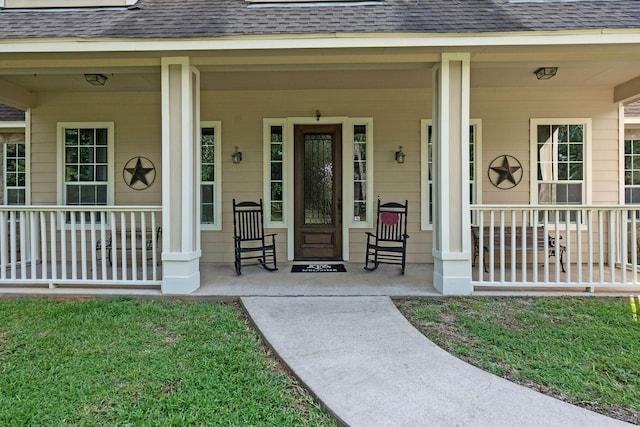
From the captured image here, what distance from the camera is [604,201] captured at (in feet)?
18.3

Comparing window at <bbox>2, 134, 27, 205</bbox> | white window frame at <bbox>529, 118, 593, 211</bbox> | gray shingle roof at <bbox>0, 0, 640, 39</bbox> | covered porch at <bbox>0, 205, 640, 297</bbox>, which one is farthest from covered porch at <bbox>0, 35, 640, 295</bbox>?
window at <bbox>2, 134, 27, 205</bbox>

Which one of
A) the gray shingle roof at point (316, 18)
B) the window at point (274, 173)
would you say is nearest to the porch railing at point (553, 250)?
the gray shingle roof at point (316, 18)

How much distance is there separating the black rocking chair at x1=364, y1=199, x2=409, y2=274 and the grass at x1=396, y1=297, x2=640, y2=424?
4.87 ft


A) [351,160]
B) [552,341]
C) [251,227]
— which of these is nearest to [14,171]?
[251,227]

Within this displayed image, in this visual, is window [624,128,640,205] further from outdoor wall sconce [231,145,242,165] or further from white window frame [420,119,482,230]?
outdoor wall sconce [231,145,242,165]

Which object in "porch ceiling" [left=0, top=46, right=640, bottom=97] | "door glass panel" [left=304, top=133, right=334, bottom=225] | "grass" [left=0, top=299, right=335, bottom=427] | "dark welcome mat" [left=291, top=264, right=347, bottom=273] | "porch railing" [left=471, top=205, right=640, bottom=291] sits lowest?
"grass" [left=0, top=299, right=335, bottom=427]

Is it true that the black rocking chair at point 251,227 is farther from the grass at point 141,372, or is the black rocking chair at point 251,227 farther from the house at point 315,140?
the grass at point 141,372

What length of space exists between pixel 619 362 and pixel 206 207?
5013 mm

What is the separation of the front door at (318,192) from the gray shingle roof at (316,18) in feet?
5.98

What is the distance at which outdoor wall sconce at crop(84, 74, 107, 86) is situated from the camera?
4746 millimetres

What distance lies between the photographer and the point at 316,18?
4.05m

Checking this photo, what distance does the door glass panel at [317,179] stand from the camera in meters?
5.74

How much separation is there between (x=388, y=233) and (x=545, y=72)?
2787 millimetres

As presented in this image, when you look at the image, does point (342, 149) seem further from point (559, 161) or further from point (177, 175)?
point (559, 161)
